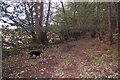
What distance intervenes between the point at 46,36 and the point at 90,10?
4.51 meters

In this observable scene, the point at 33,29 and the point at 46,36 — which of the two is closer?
the point at 33,29

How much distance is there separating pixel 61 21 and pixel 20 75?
6904 millimetres

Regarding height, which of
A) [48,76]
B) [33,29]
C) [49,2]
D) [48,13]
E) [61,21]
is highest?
[49,2]

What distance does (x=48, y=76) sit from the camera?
3.28 metres

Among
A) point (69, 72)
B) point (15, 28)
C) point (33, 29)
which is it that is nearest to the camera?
point (69, 72)

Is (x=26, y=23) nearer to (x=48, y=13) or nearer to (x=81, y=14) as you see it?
(x=48, y=13)

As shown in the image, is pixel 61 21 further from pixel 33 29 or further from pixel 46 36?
pixel 33 29

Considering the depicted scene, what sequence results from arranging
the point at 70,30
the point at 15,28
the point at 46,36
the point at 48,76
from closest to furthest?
the point at 48,76, the point at 15,28, the point at 46,36, the point at 70,30

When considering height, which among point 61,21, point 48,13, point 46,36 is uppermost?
point 48,13

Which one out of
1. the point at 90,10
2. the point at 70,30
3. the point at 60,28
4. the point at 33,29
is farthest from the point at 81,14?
the point at 33,29

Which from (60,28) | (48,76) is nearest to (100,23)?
(60,28)

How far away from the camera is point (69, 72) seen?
3.50m

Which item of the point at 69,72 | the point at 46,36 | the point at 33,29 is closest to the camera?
the point at 69,72

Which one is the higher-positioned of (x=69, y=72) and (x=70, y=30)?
(x=70, y=30)
